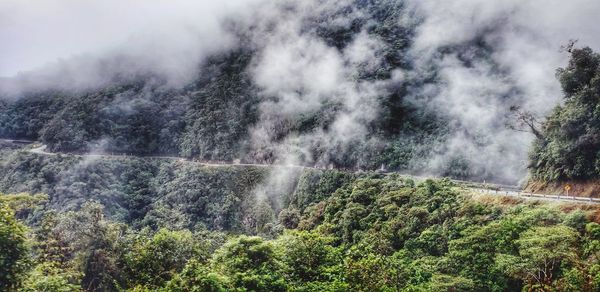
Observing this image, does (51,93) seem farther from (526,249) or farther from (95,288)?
(526,249)

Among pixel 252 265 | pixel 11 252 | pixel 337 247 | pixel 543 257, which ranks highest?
pixel 11 252

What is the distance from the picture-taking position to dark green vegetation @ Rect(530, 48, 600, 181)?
32812 mm

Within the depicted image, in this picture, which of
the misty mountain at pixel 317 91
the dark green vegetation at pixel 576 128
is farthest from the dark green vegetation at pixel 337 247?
the misty mountain at pixel 317 91

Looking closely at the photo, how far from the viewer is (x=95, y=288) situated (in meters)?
34.8

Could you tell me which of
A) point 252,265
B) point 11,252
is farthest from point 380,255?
point 11,252

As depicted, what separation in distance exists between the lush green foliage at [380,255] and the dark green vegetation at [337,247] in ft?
0.24

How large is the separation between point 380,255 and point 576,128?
58.7 ft

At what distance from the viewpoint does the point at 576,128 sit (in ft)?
111

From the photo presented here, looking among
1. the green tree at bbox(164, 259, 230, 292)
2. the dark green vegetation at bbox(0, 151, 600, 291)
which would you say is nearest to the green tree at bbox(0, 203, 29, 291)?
the dark green vegetation at bbox(0, 151, 600, 291)

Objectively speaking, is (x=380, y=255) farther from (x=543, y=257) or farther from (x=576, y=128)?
(x=576, y=128)

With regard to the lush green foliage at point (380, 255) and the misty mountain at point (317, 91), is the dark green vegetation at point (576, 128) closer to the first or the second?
the lush green foliage at point (380, 255)

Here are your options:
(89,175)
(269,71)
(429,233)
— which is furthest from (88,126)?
(429,233)

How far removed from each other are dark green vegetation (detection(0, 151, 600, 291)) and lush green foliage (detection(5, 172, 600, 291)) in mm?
73

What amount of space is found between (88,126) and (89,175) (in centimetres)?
2077
